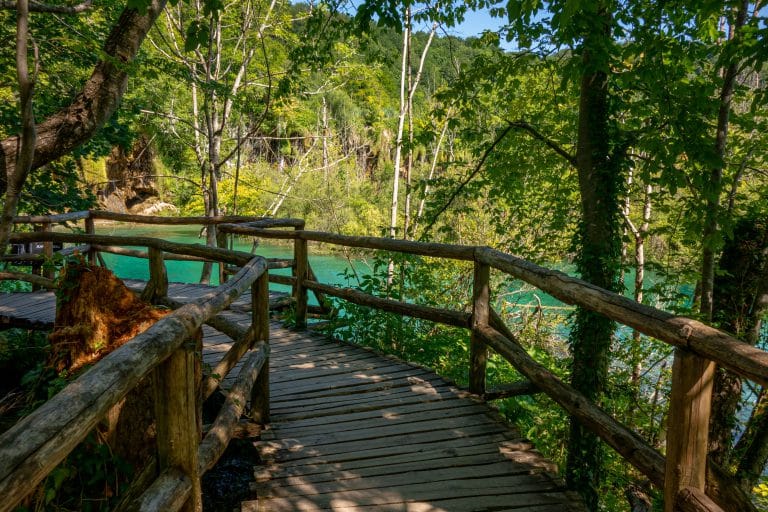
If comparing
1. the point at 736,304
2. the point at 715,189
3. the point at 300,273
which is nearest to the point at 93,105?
the point at 300,273

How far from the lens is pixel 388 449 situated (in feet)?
9.27

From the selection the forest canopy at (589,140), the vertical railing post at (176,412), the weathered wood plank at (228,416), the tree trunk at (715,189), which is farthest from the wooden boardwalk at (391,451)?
the tree trunk at (715,189)

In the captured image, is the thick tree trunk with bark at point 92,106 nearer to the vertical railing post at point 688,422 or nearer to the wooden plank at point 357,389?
the wooden plank at point 357,389

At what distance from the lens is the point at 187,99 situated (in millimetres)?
18922

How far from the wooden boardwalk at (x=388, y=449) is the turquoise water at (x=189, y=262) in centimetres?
1395

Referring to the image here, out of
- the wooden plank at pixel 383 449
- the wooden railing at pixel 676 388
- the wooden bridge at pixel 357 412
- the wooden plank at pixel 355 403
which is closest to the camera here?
the wooden bridge at pixel 357 412

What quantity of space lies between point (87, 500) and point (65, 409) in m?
1.72

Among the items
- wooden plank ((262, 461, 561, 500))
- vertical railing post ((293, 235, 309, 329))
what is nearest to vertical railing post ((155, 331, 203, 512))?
wooden plank ((262, 461, 561, 500))

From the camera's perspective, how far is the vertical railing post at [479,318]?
337 cm

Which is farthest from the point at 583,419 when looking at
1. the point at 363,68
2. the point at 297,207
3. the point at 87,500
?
the point at 297,207

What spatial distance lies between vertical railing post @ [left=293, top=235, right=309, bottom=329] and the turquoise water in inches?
A: 480

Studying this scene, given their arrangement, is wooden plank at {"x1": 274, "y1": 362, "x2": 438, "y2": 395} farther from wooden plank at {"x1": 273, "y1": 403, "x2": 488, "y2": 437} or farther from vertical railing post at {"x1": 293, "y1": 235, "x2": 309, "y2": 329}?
vertical railing post at {"x1": 293, "y1": 235, "x2": 309, "y2": 329}

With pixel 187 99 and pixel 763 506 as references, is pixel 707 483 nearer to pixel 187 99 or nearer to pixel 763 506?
pixel 763 506

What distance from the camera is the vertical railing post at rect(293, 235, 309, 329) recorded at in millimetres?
5023
